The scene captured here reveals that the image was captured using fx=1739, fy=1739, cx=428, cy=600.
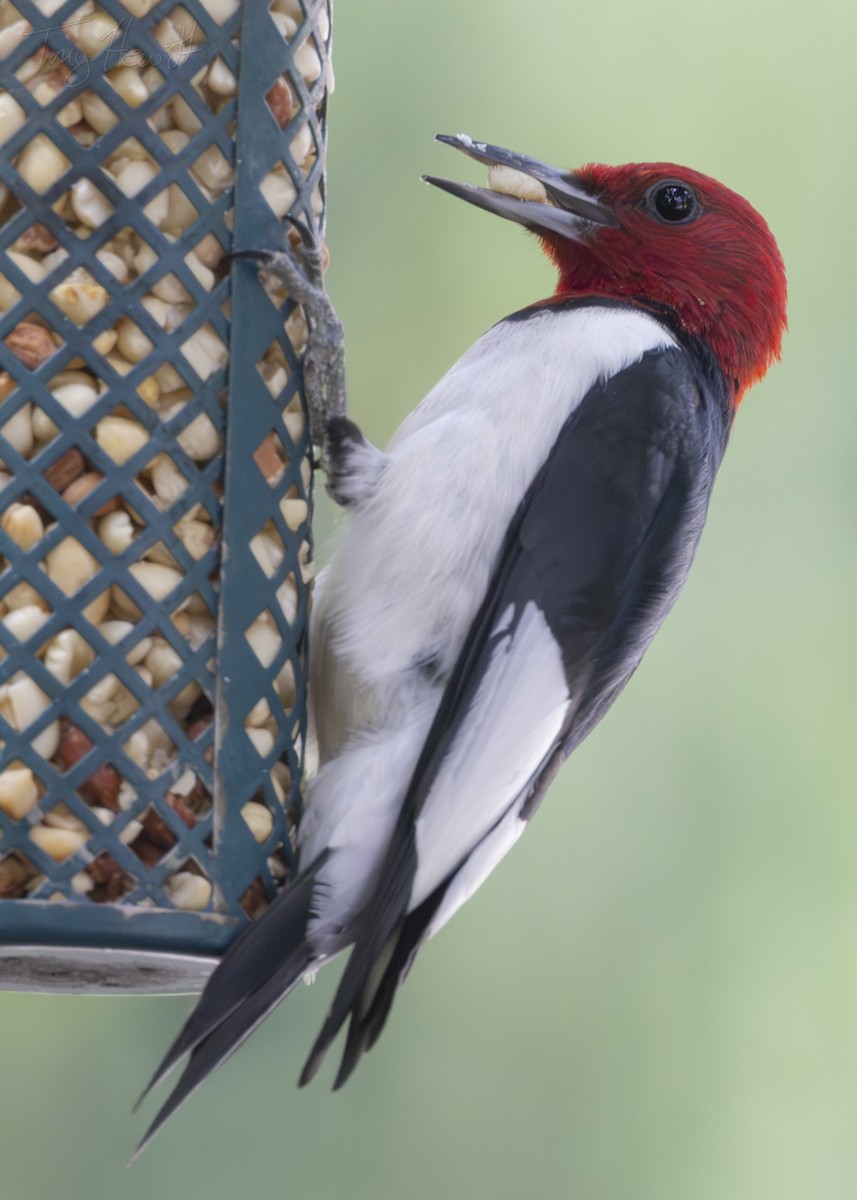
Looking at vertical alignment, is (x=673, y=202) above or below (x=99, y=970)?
above

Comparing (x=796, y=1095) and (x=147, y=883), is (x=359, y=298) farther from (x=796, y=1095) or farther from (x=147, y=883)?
(x=147, y=883)

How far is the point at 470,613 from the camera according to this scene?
208cm

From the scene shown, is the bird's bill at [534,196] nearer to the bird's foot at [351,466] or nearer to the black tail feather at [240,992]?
the bird's foot at [351,466]

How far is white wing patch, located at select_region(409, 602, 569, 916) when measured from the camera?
192 cm

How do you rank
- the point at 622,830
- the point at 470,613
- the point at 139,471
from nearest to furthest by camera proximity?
the point at 139,471 < the point at 470,613 < the point at 622,830

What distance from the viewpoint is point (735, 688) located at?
4.30 m

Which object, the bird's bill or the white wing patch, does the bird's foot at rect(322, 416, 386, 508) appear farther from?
the bird's bill

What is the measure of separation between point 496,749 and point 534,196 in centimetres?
95

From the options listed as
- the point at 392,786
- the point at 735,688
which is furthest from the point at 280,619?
the point at 735,688

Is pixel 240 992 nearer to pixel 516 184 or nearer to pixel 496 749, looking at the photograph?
pixel 496 749

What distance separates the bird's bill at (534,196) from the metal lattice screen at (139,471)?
570 mm

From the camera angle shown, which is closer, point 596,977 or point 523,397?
point 523,397

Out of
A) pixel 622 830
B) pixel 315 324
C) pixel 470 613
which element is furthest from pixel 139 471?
pixel 622 830

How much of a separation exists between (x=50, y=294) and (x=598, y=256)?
104 cm
